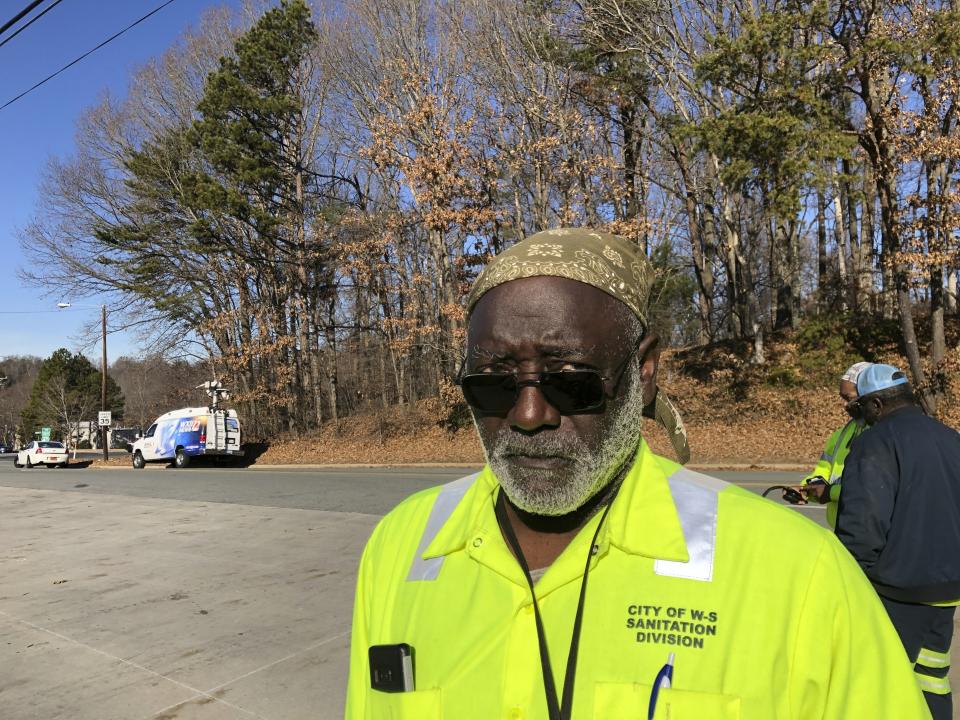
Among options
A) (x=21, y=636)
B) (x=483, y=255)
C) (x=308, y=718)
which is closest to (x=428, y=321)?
(x=483, y=255)

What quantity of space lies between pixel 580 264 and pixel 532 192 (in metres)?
21.0

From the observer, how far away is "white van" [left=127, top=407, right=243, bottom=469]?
26.5 metres

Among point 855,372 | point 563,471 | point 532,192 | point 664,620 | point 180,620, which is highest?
point 532,192

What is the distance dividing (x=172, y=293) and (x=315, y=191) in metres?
7.49

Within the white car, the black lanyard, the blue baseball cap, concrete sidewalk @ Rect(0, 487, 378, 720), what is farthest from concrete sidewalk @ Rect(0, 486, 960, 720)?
the white car

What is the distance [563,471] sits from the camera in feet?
4.36

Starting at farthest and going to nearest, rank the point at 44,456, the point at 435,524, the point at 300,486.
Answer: the point at 44,456, the point at 300,486, the point at 435,524

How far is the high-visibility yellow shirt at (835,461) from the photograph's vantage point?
3.45 meters

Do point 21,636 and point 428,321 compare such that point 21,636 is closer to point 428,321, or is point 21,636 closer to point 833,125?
point 833,125

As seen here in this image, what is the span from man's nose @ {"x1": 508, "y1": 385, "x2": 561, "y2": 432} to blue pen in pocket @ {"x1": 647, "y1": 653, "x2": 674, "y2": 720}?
45cm

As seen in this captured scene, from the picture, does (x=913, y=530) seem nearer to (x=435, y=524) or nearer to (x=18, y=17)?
(x=435, y=524)

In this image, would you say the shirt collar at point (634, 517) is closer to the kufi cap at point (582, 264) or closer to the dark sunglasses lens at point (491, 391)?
the dark sunglasses lens at point (491, 391)

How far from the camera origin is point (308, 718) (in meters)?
3.99

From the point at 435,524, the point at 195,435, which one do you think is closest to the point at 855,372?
the point at 435,524
